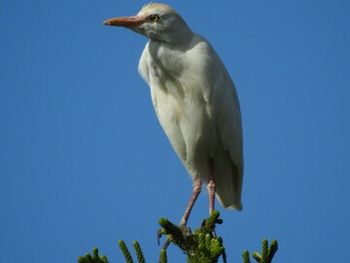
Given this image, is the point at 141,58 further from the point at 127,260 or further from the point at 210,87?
the point at 127,260

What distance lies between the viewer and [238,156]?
667 cm

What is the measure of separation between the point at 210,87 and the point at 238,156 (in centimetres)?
97

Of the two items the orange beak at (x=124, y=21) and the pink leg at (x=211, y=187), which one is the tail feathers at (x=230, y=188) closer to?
the pink leg at (x=211, y=187)

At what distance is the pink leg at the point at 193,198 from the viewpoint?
6.19m

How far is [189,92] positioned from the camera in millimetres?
6258

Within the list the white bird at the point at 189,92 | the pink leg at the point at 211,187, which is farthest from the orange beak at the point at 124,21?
the pink leg at the point at 211,187

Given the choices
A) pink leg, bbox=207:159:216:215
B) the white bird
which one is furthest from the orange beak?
pink leg, bbox=207:159:216:215

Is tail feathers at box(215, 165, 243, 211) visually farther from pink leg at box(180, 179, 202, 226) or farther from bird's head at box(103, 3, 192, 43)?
bird's head at box(103, 3, 192, 43)

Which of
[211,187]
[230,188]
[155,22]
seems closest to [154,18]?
[155,22]

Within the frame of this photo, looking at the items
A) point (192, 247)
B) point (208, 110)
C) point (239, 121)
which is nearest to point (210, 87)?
point (208, 110)

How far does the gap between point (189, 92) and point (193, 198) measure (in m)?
1.25

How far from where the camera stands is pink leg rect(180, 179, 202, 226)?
20.3ft

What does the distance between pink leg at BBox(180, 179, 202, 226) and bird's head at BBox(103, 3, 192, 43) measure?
1743 mm

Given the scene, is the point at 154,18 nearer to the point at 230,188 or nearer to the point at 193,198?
the point at 193,198
